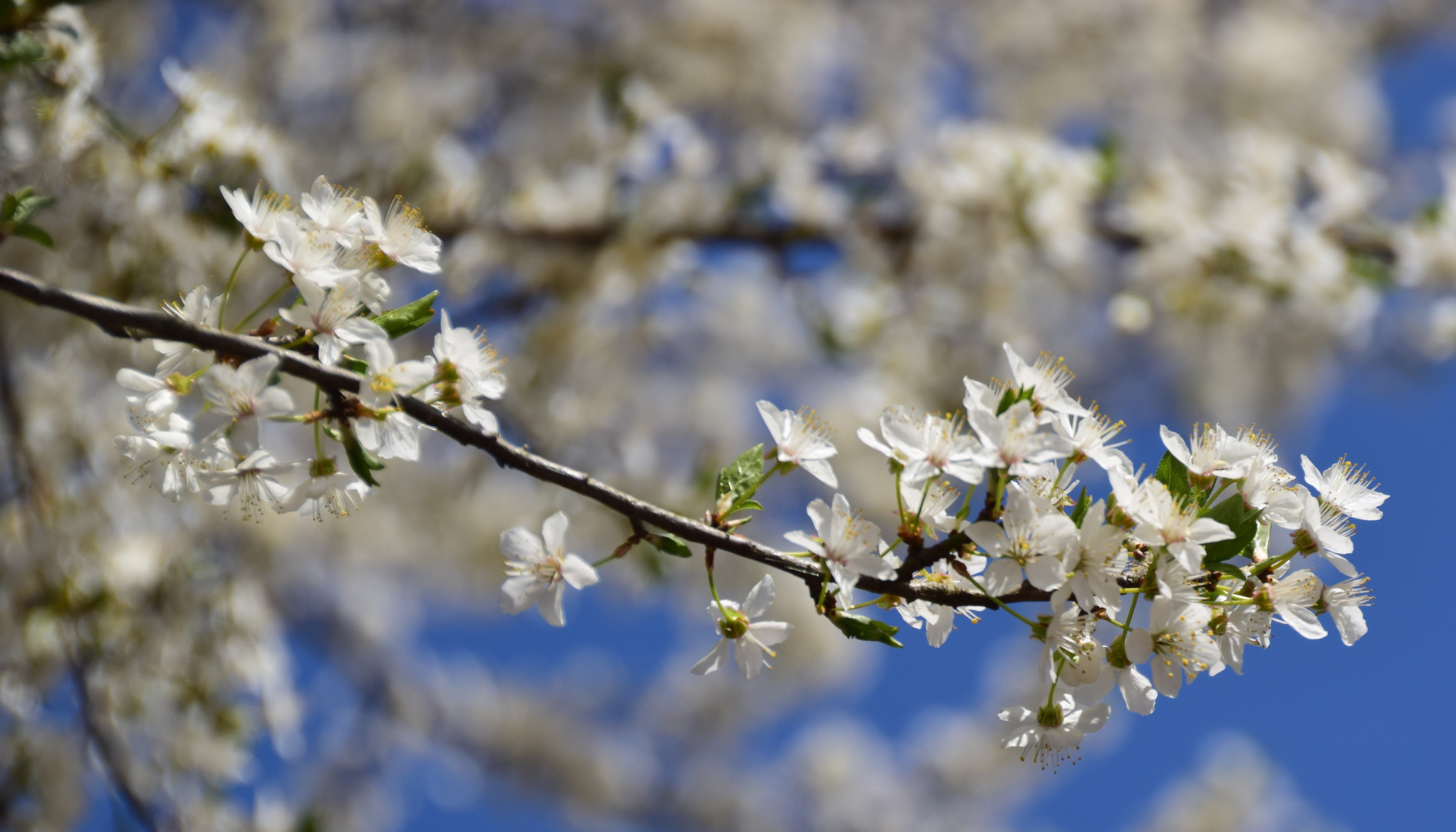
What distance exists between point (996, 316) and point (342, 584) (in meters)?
4.38

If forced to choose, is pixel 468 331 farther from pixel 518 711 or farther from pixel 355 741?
pixel 518 711

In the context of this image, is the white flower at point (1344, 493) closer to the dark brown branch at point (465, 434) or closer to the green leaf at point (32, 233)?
the dark brown branch at point (465, 434)

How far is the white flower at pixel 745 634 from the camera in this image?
993 mm

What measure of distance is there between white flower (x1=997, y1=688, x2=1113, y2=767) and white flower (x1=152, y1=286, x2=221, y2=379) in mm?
948

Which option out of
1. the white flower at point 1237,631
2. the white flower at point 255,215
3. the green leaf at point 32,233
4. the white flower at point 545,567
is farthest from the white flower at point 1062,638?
the green leaf at point 32,233

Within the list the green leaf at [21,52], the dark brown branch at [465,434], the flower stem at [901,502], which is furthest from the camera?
the green leaf at [21,52]

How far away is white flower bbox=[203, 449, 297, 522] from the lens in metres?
0.95

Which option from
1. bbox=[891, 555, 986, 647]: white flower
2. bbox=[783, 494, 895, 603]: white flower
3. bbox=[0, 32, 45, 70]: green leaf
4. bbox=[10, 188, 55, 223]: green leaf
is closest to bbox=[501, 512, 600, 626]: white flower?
bbox=[783, 494, 895, 603]: white flower

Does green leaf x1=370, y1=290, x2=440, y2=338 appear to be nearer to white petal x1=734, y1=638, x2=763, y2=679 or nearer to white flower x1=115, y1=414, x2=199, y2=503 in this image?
white flower x1=115, y1=414, x2=199, y2=503

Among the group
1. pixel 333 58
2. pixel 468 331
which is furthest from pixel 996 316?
pixel 333 58

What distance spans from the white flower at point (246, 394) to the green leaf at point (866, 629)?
57 centimetres

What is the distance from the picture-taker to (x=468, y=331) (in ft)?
3.17

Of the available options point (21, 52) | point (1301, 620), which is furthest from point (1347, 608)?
point (21, 52)

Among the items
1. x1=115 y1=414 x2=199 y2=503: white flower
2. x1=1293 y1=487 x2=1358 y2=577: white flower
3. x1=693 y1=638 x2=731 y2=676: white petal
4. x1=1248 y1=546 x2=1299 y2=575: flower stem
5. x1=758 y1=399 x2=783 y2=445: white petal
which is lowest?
x1=693 y1=638 x2=731 y2=676: white petal
